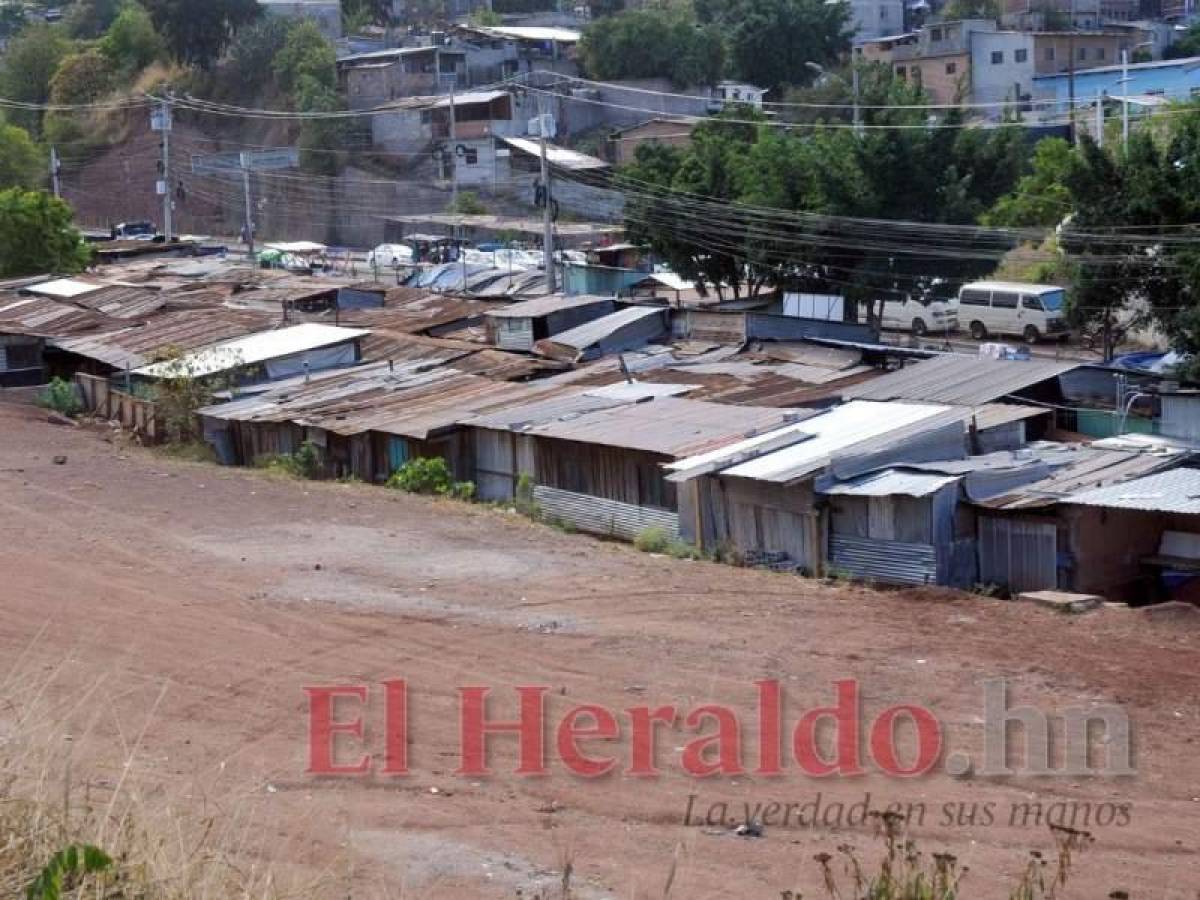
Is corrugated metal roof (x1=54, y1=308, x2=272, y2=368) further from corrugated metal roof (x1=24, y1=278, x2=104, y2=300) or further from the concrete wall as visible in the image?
the concrete wall

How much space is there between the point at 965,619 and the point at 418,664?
15.6 ft

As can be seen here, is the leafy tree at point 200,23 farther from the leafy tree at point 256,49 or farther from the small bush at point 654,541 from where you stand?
the small bush at point 654,541

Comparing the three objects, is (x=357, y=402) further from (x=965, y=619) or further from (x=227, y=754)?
(x=227, y=754)

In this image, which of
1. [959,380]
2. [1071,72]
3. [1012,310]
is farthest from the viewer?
[1071,72]

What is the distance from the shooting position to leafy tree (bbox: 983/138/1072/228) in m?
36.7

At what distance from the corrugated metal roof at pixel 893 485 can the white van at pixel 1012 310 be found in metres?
15.7

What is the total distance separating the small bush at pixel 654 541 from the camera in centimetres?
1809

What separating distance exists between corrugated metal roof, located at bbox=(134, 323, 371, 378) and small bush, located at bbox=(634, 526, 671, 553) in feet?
32.2

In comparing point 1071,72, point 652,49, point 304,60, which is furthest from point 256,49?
point 1071,72

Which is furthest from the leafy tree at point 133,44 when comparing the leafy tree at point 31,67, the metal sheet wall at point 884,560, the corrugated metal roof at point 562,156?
the metal sheet wall at point 884,560

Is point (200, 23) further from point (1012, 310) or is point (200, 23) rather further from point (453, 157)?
point (1012, 310)

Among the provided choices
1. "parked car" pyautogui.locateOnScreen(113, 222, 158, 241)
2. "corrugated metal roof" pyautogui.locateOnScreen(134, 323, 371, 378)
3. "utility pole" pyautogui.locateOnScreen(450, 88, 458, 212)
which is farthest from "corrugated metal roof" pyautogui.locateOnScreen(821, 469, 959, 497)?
"parked car" pyautogui.locateOnScreen(113, 222, 158, 241)

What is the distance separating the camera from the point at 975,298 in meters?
32.7

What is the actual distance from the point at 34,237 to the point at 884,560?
29.3 metres
